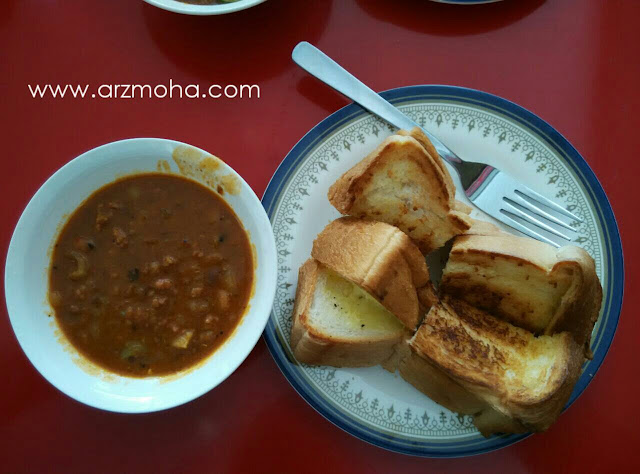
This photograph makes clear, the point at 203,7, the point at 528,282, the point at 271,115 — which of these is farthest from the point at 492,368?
the point at 203,7

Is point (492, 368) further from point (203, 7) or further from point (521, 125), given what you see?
point (203, 7)

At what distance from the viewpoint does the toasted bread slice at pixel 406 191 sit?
6.93 feet

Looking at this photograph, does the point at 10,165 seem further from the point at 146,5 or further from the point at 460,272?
the point at 460,272

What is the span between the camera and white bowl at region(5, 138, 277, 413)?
1.90 meters

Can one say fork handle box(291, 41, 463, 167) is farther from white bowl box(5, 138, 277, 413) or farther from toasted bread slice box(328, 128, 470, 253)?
white bowl box(5, 138, 277, 413)

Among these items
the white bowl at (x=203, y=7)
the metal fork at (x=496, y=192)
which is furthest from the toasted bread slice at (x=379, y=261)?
the white bowl at (x=203, y=7)

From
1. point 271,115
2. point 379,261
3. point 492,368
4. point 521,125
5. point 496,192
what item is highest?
point 521,125

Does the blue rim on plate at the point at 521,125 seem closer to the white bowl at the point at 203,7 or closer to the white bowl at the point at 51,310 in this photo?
the white bowl at the point at 51,310

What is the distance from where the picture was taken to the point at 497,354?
84.8 inches

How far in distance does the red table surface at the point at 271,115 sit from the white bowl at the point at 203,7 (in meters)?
0.28

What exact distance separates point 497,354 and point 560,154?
862mm

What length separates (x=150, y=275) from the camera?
1981 millimetres

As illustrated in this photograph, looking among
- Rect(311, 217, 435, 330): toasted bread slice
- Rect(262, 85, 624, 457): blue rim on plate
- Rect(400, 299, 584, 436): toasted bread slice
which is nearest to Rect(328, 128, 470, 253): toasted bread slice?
Rect(311, 217, 435, 330): toasted bread slice

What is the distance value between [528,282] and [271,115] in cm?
129
